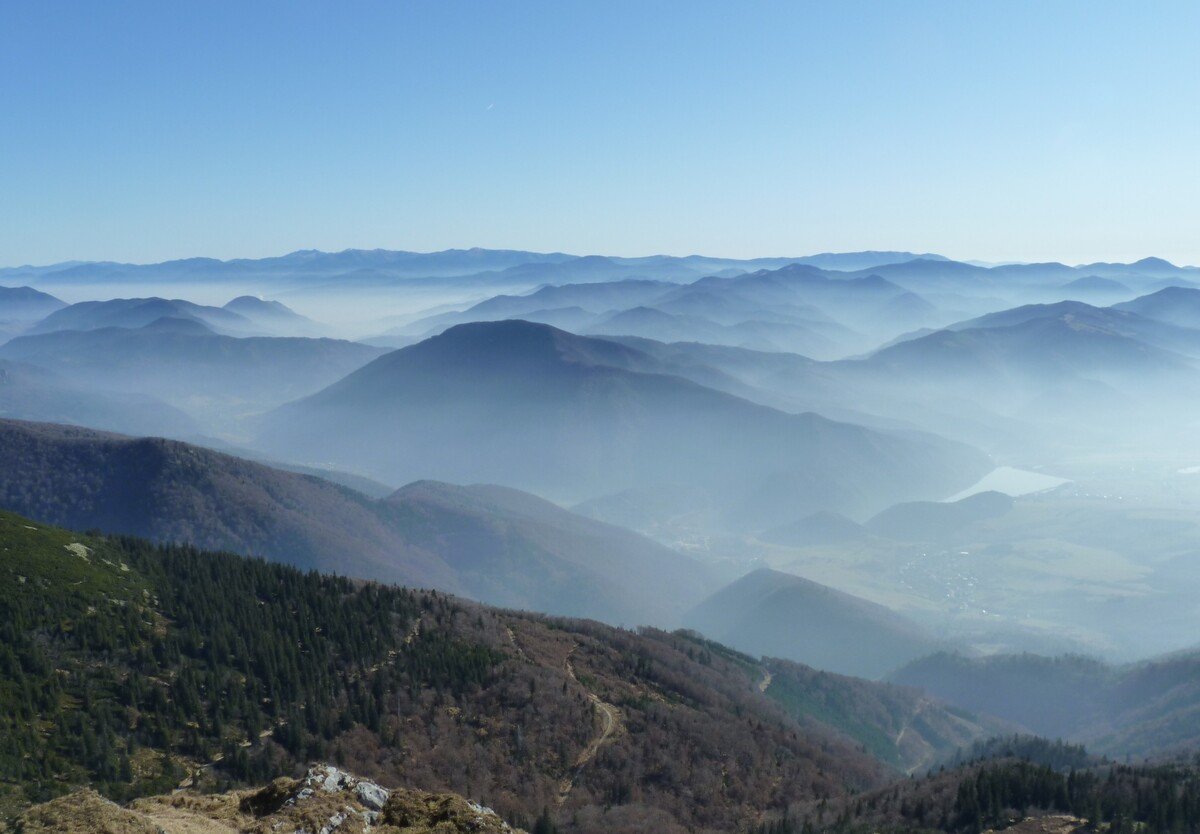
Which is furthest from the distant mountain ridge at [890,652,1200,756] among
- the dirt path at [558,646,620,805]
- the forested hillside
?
the dirt path at [558,646,620,805]

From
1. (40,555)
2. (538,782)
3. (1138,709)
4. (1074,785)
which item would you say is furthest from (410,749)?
(1138,709)

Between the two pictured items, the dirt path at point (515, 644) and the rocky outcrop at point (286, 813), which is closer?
the rocky outcrop at point (286, 813)

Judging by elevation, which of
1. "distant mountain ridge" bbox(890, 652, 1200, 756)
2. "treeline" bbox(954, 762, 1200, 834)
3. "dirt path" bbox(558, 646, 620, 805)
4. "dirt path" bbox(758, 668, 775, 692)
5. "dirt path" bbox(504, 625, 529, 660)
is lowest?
"distant mountain ridge" bbox(890, 652, 1200, 756)

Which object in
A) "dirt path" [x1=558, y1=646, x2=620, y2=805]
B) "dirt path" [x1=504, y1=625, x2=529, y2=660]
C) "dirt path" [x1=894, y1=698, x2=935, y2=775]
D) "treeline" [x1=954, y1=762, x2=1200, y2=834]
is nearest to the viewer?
"treeline" [x1=954, y1=762, x2=1200, y2=834]

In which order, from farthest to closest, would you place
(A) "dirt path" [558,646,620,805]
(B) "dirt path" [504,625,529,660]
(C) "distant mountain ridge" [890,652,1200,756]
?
(C) "distant mountain ridge" [890,652,1200,756] < (B) "dirt path" [504,625,529,660] < (A) "dirt path" [558,646,620,805]

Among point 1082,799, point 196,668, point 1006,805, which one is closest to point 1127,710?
point 1082,799

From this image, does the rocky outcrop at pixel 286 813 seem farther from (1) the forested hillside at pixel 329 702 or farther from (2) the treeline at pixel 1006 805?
(2) the treeline at pixel 1006 805

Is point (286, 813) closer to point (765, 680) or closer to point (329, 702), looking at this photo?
point (329, 702)

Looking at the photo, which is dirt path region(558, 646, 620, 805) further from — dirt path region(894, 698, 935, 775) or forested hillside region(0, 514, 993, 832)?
dirt path region(894, 698, 935, 775)

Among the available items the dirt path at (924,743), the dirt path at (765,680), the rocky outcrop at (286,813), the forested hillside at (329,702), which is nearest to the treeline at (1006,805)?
the forested hillside at (329,702)
